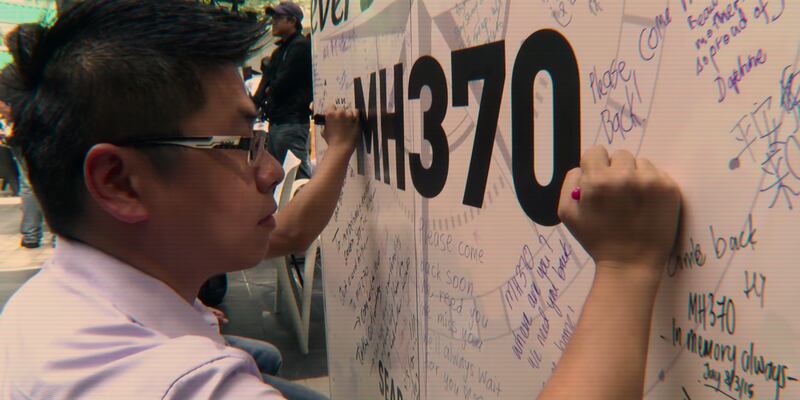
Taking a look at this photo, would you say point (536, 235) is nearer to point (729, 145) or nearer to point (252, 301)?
point (729, 145)

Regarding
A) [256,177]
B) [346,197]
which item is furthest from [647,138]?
[346,197]

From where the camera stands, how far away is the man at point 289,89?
3.93 metres

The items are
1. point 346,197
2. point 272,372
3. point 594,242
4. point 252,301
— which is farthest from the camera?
point 252,301

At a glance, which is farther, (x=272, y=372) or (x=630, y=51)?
(x=272, y=372)

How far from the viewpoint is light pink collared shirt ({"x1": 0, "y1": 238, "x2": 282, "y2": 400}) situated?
585 millimetres

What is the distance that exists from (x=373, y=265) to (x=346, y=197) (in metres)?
0.26

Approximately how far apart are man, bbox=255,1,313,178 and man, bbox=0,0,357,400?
3.09 meters

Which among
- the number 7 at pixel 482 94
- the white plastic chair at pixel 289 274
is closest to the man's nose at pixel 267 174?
the number 7 at pixel 482 94

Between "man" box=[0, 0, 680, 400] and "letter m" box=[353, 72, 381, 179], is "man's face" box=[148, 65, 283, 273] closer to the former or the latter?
"man" box=[0, 0, 680, 400]

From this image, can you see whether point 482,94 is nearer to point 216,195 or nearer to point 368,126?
point 216,195

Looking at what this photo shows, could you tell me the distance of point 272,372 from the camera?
1361 millimetres

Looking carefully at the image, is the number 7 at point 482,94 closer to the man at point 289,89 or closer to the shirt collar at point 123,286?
A: the shirt collar at point 123,286

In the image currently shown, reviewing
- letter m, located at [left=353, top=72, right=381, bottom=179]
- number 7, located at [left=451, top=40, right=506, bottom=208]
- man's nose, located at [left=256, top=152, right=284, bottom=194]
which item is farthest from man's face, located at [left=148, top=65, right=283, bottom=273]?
letter m, located at [left=353, top=72, right=381, bottom=179]

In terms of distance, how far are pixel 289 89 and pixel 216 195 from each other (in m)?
3.27
